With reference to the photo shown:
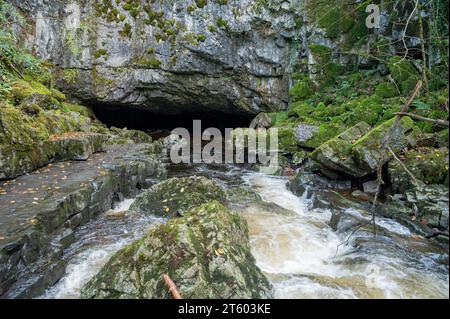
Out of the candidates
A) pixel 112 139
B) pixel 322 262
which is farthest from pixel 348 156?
pixel 112 139

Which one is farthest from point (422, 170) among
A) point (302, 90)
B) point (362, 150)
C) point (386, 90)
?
point (302, 90)

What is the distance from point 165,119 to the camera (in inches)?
916

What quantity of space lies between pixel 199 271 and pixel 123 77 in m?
13.8

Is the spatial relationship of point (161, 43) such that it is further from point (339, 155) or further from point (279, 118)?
point (339, 155)

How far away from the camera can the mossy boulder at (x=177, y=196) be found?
6398 millimetres

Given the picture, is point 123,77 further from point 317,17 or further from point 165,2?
point 317,17

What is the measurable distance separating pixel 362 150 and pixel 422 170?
1.27 m

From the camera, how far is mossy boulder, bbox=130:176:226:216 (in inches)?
252

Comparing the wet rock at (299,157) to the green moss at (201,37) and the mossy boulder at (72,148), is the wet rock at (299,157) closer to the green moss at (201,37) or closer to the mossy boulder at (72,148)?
the mossy boulder at (72,148)

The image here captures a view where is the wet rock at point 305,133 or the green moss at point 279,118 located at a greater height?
the green moss at point 279,118

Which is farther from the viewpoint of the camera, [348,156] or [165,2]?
[165,2]

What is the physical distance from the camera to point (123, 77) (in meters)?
15.4

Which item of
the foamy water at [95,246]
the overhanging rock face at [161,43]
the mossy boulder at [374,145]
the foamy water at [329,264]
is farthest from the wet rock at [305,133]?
the foamy water at [95,246]

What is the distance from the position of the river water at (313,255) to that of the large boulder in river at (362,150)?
5.00ft
